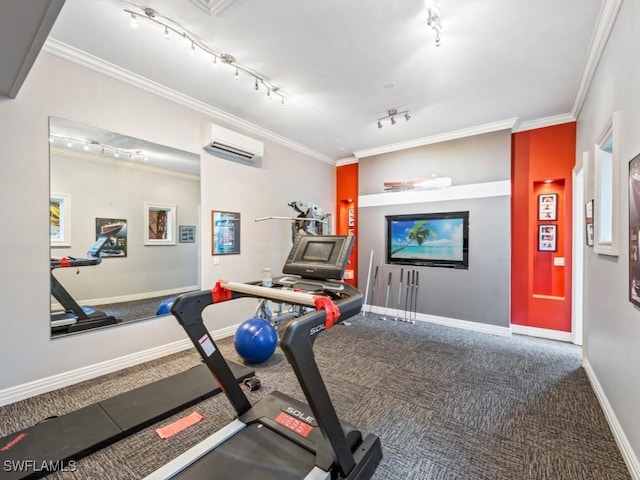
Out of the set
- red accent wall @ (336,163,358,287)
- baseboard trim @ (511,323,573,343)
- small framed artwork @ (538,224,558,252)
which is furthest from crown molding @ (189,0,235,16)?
baseboard trim @ (511,323,573,343)

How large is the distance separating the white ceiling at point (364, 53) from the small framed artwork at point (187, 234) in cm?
164

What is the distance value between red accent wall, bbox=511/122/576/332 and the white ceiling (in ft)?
1.16

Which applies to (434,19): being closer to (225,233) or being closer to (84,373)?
(225,233)

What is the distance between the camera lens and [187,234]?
372 centimetres

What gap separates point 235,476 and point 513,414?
2194mm

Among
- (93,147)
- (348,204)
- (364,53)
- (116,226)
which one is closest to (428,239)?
(348,204)

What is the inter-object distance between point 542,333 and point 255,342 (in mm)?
4127

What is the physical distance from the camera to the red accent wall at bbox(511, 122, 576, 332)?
13.2ft

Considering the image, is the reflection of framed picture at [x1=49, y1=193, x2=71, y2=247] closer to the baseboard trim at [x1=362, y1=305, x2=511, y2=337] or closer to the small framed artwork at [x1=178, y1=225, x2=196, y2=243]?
the small framed artwork at [x1=178, y1=225, x2=196, y2=243]

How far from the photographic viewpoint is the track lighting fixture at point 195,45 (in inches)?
89.0

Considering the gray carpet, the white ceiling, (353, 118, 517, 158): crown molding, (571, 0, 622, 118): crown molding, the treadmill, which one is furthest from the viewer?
(353, 118, 517, 158): crown molding

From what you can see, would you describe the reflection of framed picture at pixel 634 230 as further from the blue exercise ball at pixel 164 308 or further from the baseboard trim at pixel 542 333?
the blue exercise ball at pixel 164 308

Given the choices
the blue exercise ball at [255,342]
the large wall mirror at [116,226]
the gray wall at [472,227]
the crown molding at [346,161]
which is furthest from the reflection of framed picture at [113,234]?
the crown molding at [346,161]

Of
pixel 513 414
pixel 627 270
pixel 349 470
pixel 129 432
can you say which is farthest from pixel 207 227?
pixel 627 270
